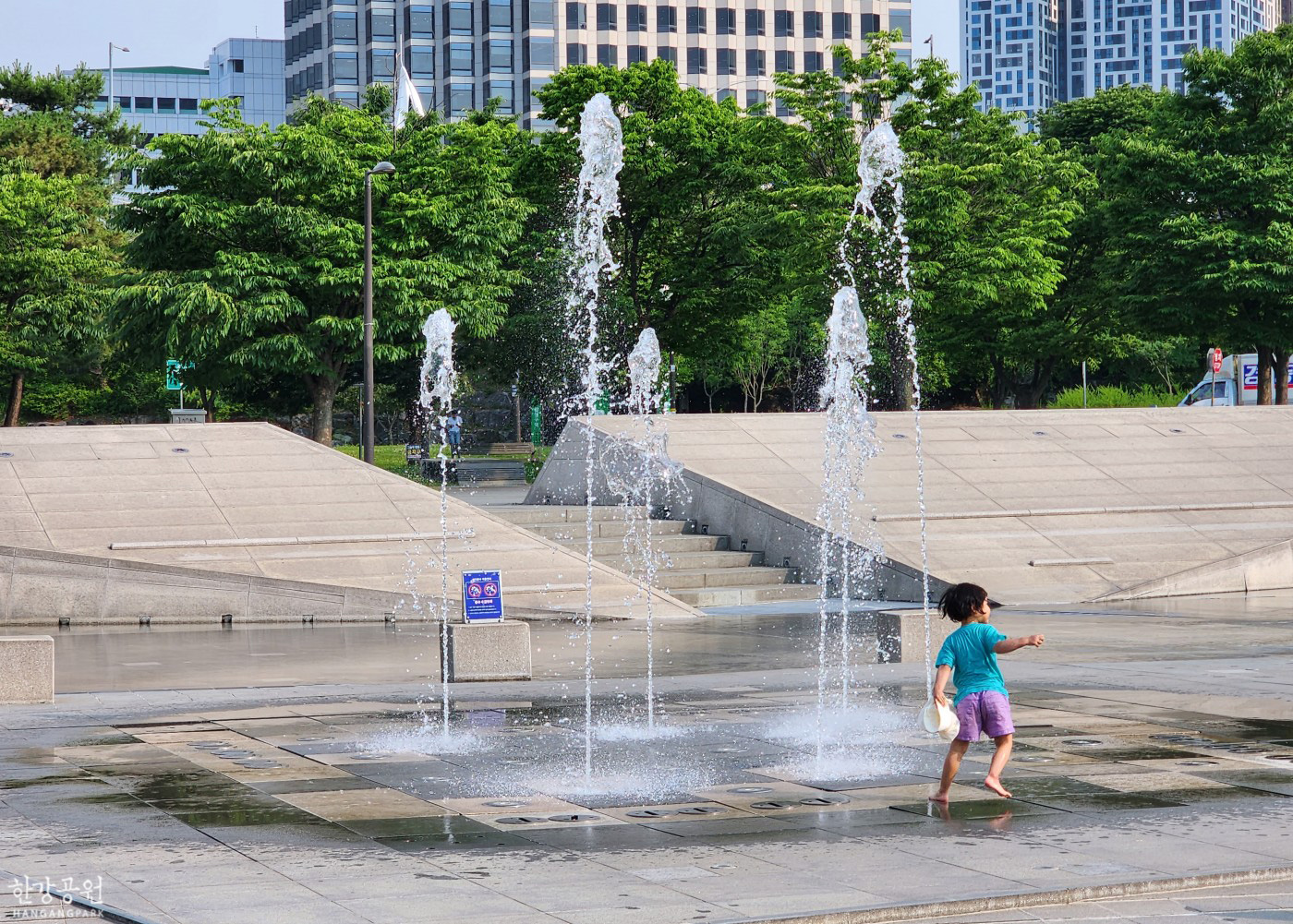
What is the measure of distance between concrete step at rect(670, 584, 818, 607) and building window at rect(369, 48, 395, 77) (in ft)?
314

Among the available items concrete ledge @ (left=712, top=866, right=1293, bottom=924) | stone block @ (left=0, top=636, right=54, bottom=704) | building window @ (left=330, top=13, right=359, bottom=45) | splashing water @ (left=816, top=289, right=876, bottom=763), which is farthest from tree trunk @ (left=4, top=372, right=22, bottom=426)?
building window @ (left=330, top=13, right=359, bottom=45)

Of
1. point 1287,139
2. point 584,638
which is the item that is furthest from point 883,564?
point 1287,139

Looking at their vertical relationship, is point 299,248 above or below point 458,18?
below

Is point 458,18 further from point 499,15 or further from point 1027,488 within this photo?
point 1027,488

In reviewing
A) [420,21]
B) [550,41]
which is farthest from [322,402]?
[420,21]

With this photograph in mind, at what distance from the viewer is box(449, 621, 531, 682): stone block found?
47.0 feet

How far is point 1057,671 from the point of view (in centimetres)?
1472

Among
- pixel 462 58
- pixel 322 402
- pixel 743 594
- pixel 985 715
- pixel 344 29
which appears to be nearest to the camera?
pixel 985 715

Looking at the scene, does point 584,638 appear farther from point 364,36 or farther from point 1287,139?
point 364,36

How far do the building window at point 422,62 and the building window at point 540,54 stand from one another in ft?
23.0

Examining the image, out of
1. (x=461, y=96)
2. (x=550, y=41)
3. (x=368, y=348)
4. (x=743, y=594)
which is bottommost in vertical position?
(x=743, y=594)

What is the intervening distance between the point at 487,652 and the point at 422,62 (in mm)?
102213

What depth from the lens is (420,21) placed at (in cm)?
11156

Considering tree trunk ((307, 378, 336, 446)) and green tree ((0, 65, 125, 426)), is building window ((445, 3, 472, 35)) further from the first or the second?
tree trunk ((307, 378, 336, 446))
